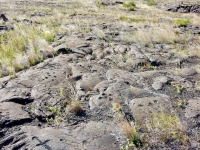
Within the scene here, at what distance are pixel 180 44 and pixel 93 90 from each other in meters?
5.62

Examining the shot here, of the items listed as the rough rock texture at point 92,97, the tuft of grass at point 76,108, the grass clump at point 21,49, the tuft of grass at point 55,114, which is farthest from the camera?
the grass clump at point 21,49

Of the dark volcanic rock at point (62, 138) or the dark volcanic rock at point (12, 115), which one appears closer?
the dark volcanic rock at point (62, 138)

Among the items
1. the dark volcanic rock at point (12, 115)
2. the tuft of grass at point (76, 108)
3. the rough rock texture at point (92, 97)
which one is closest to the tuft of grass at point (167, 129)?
the rough rock texture at point (92, 97)

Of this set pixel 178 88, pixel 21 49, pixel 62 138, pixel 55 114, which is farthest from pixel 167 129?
pixel 21 49

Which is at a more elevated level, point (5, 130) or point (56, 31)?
point (56, 31)

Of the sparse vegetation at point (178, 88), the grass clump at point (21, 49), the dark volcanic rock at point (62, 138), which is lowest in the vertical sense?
the dark volcanic rock at point (62, 138)

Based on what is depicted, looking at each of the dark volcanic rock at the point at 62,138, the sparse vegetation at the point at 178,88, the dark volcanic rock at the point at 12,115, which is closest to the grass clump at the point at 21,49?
the dark volcanic rock at the point at 12,115

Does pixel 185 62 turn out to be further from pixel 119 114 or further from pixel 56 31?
pixel 56 31

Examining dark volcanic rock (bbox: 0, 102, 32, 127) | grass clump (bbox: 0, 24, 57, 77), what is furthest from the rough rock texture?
grass clump (bbox: 0, 24, 57, 77)

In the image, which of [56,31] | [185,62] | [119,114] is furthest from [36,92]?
[56,31]

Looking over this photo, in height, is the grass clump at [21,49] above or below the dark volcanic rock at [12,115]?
above

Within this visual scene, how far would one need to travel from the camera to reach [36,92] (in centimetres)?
586

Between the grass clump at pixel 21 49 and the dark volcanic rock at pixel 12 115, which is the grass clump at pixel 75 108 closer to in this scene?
the dark volcanic rock at pixel 12 115

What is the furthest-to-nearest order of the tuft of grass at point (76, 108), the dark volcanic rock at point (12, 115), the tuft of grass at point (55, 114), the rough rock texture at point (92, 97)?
the tuft of grass at point (76, 108) → the tuft of grass at point (55, 114) → the dark volcanic rock at point (12, 115) → the rough rock texture at point (92, 97)
